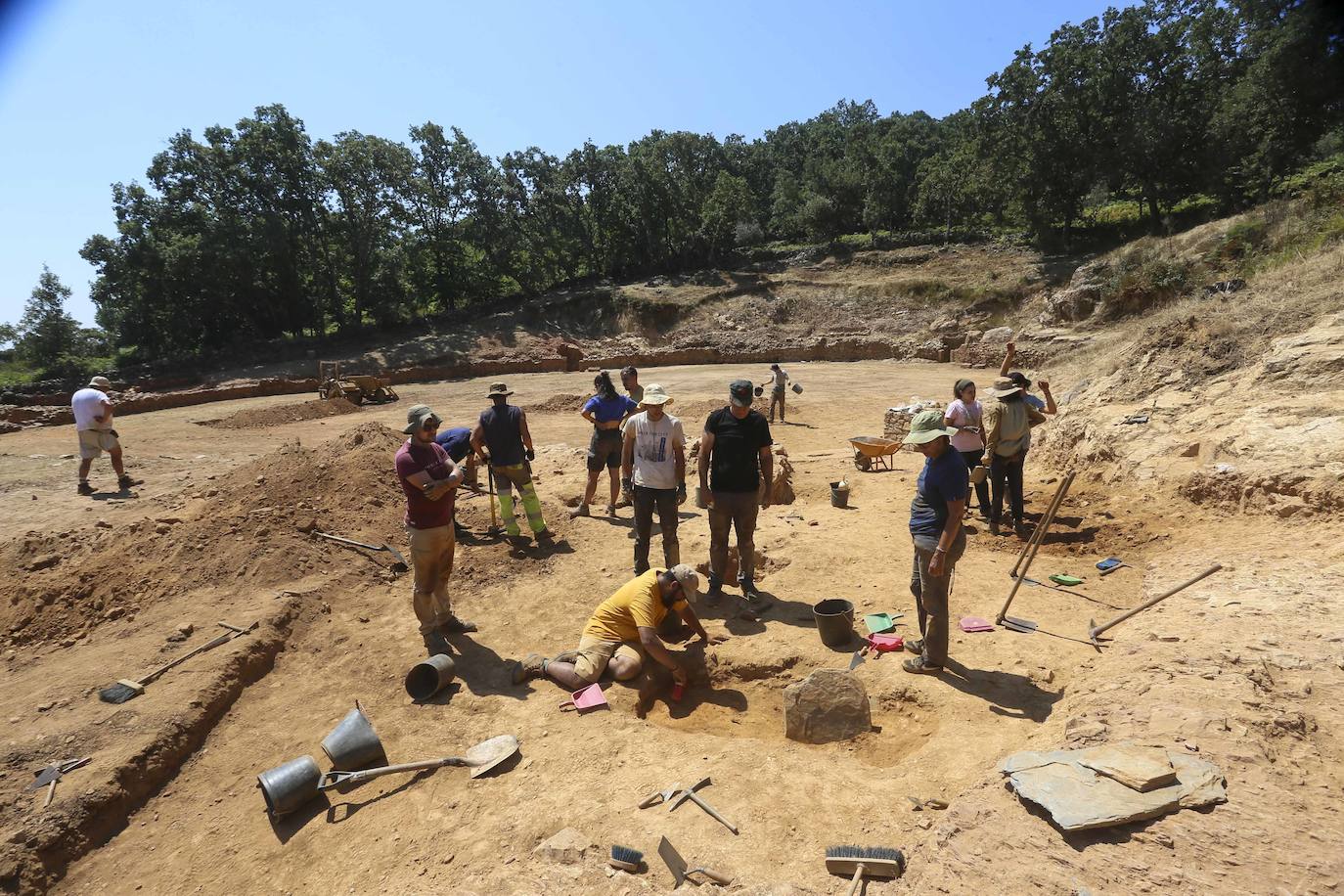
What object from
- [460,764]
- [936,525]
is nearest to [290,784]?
[460,764]

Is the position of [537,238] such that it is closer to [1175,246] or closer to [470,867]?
[1175,246]

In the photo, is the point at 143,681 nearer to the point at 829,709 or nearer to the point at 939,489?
the point at 829,709

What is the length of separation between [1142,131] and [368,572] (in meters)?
35.1

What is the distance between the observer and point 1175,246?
21.7m

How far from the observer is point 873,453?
33.6ft

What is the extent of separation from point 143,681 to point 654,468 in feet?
13.8

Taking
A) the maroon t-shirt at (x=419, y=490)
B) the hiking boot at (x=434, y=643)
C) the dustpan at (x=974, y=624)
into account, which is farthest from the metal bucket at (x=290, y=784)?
the dustpan at (x=974, y=624)

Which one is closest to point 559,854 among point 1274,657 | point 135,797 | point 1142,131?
point 135,797

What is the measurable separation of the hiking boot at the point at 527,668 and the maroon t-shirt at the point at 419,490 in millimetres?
1238

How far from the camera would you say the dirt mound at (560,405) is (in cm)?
1891

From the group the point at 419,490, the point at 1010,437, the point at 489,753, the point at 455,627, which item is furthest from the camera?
the point at 1010,437

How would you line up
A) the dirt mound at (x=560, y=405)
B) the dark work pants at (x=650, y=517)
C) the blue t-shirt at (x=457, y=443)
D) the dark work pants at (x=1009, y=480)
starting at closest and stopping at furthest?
the dark work pants at (x=650, y=517) → the dark work pants at (x=1009, y=480) → the blue t-shirt at (x=457, y=443) → the dirt mound at (x=560, y=405)

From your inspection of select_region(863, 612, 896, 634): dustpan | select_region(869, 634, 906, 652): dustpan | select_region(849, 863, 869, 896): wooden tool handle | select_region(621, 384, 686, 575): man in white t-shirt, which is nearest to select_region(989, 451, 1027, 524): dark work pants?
select_region(863, 612, 896, 634): dustpan

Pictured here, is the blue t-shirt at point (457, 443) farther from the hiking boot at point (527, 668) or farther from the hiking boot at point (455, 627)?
the hiking boot at point (527, 668)
